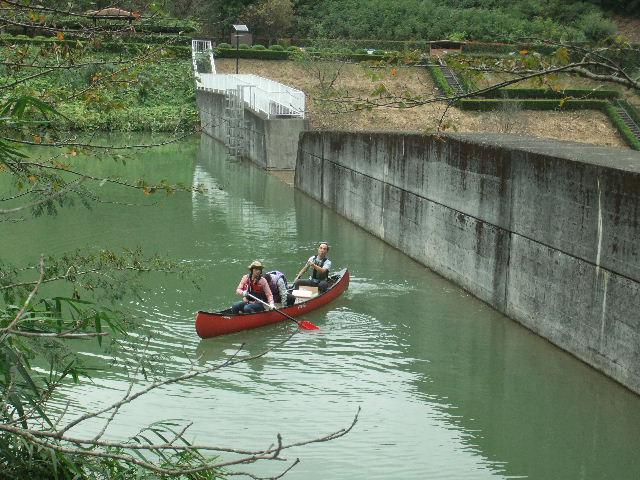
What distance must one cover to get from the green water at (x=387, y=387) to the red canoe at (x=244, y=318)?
153 millimetres

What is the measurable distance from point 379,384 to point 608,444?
3.20 metres

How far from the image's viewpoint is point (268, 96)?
126 ft

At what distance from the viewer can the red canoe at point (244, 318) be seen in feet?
51.9

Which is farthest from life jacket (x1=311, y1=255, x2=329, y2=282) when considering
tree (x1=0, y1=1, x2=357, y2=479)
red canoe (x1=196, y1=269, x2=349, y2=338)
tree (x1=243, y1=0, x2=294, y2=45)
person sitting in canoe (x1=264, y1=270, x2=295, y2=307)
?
tree (x1=243, y1=0, x2=294, y2=45)

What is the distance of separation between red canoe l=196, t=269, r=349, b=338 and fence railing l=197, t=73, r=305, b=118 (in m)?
19.2

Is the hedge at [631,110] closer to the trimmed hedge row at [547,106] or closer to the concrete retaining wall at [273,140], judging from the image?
the trimmed hedge row at [547,106]

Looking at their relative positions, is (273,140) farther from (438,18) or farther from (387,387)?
(438,18)

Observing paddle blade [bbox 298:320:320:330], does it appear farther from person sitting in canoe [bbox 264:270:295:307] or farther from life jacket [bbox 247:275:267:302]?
life jacket [bbox 247:275:267:302]

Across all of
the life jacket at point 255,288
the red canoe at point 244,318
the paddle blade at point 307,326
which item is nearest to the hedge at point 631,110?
the red canoe at point 244,318

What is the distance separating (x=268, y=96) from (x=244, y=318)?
22901mm

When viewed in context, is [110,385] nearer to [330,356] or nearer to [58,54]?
[330,356]

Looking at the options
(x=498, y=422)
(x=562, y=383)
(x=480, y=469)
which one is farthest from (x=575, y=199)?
(x=480, y=469)

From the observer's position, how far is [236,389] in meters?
14.0

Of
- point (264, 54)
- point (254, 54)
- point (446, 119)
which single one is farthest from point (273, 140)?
point (254, 54)
